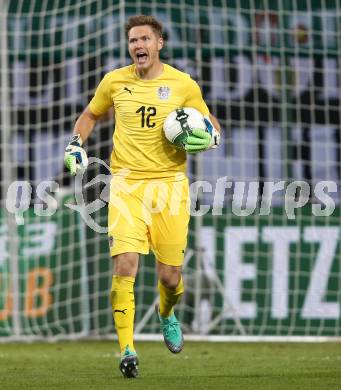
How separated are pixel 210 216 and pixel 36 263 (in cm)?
193

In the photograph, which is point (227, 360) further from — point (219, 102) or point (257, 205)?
point (219, 102)

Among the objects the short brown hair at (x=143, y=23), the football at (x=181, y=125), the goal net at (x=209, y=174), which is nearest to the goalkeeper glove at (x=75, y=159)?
the football at (x=181, y=125)

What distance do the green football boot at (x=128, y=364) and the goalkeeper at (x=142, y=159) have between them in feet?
0.21

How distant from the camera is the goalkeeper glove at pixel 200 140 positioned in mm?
7781

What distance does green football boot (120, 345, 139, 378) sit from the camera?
7.42m

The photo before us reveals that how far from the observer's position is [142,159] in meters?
7.98

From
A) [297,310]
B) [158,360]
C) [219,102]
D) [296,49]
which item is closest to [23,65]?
[219,102]

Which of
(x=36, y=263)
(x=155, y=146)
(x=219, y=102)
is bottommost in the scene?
(x=36, y=263)

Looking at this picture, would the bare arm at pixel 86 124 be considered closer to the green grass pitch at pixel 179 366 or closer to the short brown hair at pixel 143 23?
the short brown hair at pixel 143 23

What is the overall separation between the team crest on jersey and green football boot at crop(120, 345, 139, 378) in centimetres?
174

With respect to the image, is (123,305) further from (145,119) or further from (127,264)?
(145,119)

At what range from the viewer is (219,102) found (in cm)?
1367

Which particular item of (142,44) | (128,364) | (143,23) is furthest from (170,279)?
(143,23)

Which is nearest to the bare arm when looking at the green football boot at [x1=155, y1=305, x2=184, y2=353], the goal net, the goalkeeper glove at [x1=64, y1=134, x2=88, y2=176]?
the goalkeeper glove at [x1=64, y1=134, x2=88, y2=176]
